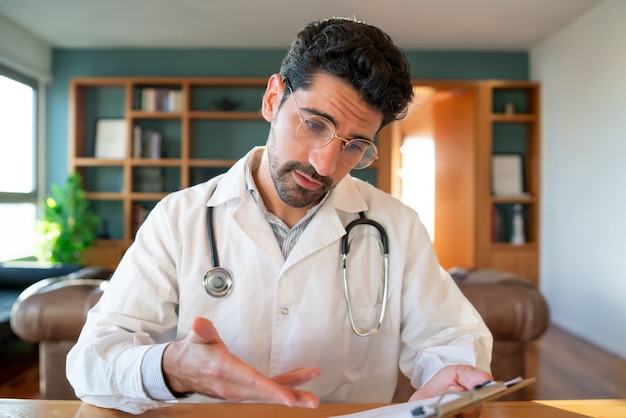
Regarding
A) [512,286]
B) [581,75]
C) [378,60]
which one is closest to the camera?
[378,60]

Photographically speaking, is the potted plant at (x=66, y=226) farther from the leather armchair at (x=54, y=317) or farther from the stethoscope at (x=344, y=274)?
the stethoscope at (x=344, y=274)

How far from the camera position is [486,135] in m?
5.69

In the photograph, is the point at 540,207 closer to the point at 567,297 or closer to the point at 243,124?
the point at 567,297

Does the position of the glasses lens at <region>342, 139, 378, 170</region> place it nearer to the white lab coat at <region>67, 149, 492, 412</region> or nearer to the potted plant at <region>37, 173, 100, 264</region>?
the white lab coat at <region>67, 149, 492, 412</region>

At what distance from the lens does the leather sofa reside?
2168 mm

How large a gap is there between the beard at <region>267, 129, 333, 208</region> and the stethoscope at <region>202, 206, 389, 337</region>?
0.14 m

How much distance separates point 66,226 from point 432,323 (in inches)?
194

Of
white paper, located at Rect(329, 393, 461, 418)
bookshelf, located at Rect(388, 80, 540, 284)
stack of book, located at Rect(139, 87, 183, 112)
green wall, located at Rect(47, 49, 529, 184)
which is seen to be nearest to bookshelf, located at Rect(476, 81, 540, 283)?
bookshelf, located at Rect(388, 80, 540, 284)

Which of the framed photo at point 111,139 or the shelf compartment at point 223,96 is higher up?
the shelf compartment at point 223,96

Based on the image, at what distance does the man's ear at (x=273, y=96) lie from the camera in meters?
1.30

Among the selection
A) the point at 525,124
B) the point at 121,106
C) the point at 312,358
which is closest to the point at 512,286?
the point at 312,358

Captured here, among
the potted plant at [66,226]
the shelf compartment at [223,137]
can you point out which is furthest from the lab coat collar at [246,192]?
the shelf compartment at [223,137]

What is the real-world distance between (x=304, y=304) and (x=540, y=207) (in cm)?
508

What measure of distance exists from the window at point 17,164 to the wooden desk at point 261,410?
15.3 feet
